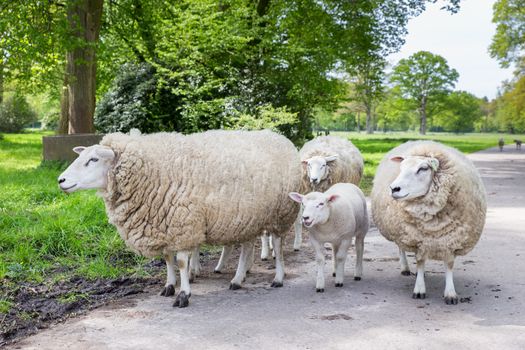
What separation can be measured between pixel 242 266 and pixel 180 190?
1234 mm

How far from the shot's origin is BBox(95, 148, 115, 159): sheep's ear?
5866mm

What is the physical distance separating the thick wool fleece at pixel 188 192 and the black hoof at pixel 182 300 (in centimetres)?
50

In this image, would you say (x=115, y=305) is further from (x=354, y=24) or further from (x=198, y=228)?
(x=354, y=24)

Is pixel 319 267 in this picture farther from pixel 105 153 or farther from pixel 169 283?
pixel 105 153

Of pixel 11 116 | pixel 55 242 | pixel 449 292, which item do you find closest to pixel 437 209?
pixel 449 292

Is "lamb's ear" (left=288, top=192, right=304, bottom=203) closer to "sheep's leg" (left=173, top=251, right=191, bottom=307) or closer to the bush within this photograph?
"sheep's leg" (left=173, top=251, right=191, bottom=307)

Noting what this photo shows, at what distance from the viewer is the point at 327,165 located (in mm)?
8938

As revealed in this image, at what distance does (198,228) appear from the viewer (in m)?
5.99

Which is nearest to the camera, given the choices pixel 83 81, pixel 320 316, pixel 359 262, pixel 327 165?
pixel 320 316

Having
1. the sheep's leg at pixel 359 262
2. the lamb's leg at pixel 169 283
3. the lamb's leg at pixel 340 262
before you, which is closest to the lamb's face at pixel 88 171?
the lamb's leg at pixel 169 283

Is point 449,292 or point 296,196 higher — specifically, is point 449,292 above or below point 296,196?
below

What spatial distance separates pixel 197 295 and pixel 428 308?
2403mm

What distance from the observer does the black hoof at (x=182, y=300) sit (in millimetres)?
5715

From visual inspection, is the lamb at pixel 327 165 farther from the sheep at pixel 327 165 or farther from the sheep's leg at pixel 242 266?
the sheep's leg at pixel 242 266
